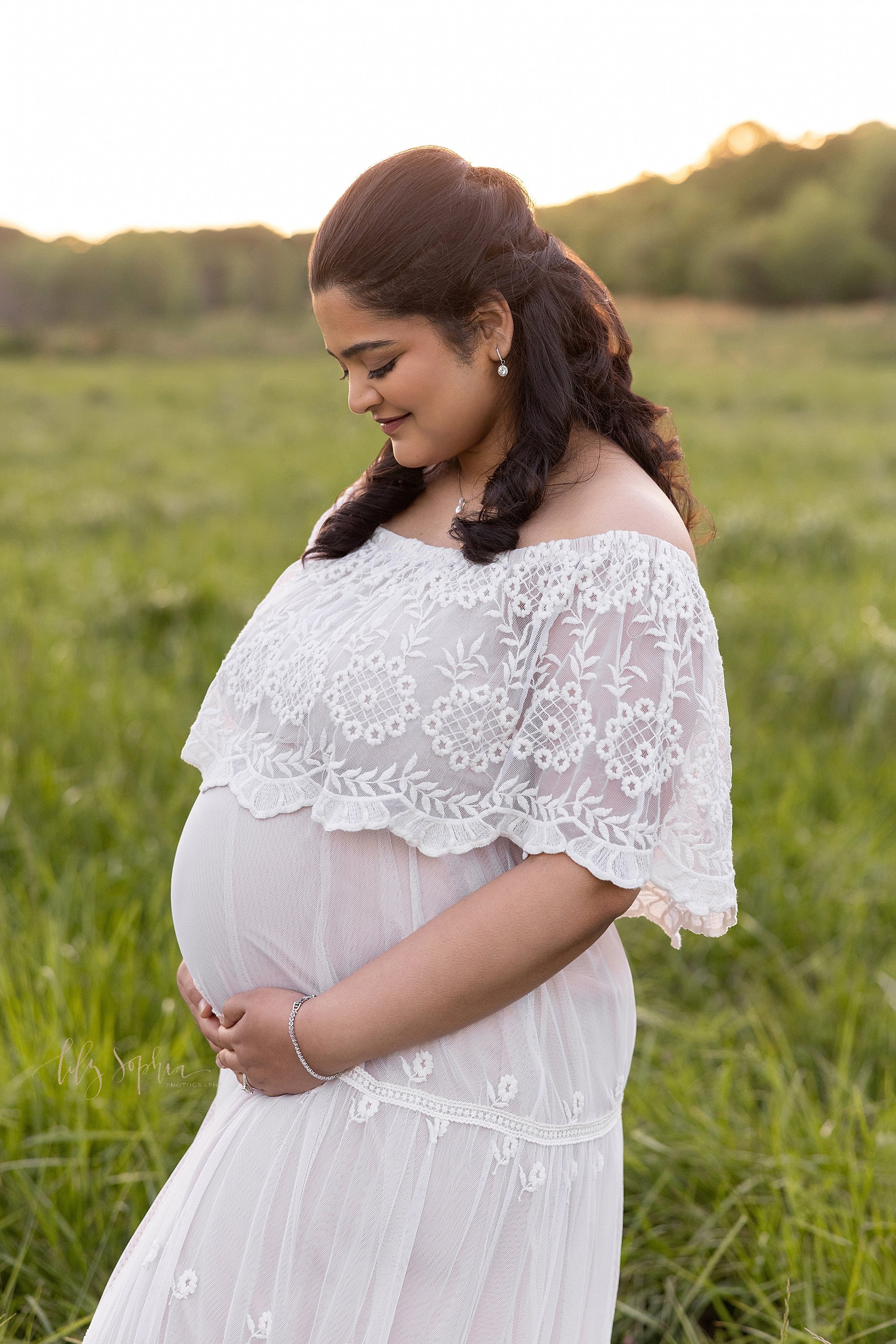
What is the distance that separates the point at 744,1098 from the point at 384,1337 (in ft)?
4.53

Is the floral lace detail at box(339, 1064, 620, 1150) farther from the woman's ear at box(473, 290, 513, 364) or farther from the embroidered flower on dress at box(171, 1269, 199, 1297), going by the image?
the woman's ear at box(473, 290, 513, 364)

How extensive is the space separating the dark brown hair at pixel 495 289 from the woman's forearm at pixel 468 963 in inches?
15.4

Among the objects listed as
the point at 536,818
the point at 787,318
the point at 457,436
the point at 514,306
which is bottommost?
the point at 787,318

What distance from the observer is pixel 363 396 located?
4.41 ft

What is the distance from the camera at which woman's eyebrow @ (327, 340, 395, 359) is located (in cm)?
129

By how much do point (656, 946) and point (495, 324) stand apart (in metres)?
2.22

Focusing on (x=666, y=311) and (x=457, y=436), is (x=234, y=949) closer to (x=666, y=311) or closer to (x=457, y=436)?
(x=457, y=436)

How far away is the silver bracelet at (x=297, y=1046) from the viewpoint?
48.8 inches

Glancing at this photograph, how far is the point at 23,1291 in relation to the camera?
1910 mm

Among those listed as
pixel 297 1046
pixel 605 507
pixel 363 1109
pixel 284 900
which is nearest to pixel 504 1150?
pixel 363 1109

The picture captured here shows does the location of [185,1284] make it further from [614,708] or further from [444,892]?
[614,708]

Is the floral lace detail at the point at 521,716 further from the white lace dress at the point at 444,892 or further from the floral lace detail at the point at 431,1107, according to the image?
the floral lace detail at the point at 431,1107

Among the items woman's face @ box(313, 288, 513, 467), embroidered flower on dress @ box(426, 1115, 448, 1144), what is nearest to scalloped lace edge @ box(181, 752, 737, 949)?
embroidered flower on dress @ box(426, 1115, 448, 1144)

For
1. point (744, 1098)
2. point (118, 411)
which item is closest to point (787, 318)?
point (118, 411)
